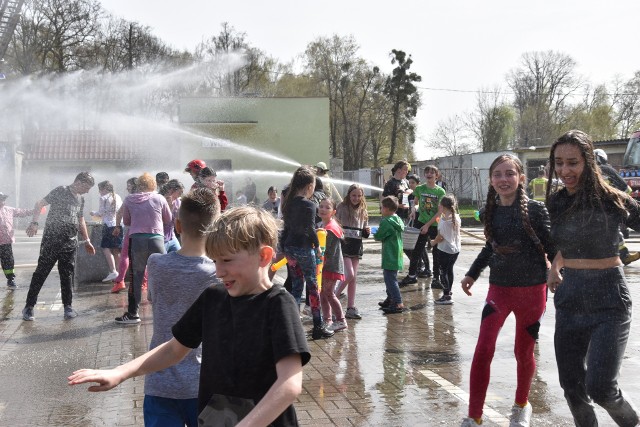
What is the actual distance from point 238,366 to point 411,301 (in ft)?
27.0

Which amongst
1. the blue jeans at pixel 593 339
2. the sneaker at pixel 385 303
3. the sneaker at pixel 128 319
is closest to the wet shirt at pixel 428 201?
the sneaker at pixel 385 303

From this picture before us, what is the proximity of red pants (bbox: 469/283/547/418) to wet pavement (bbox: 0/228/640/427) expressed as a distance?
14.3 inches

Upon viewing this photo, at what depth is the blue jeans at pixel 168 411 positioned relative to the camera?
11.8ft

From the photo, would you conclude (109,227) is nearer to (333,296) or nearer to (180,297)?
(333,296)

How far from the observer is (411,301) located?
10750 millimetres

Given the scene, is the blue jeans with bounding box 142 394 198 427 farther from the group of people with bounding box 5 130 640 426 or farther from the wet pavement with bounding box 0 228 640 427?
the wet pavement with bounding box 0 228 640 427

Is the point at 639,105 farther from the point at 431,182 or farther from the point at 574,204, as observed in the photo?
the point at 574,204

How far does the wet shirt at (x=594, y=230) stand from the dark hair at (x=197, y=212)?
1.89m

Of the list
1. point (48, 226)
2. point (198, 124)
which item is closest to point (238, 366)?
point (48, 226)

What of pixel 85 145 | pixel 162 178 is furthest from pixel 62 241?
pixel 85 145

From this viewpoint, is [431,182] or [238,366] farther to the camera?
[431,182]

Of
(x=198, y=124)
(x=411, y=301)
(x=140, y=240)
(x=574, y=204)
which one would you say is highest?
(x=198, y=124)

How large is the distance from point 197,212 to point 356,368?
3362 mm

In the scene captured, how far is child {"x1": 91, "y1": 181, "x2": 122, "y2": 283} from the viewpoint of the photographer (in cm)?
1300
